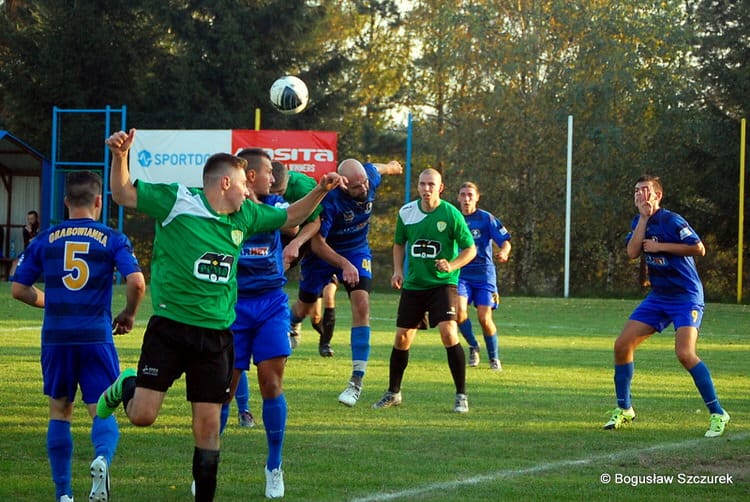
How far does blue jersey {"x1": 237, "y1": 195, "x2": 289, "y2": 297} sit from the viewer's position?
7.30 metres

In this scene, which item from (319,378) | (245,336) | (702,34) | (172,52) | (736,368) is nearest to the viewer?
(245,336)

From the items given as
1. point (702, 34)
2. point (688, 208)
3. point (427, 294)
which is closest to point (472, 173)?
point (688, 208)

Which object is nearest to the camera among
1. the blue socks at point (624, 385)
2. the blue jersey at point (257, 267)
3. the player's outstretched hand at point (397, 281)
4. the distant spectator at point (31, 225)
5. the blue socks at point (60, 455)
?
the blue socks at point (60, 455)

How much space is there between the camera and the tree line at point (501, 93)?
3241 centimetres

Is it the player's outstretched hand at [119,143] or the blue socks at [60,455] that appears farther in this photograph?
the blue socks at [60,455]

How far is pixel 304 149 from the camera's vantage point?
26.3 meters

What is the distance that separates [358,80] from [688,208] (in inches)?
627

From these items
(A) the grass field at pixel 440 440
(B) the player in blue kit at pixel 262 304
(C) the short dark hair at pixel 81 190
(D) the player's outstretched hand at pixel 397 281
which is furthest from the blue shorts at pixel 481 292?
(C) the short dark hair at pixel 81 190

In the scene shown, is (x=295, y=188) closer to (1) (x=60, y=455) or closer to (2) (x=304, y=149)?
(1) (x=60, y=455)

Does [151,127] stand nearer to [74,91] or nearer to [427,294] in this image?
[74,91]

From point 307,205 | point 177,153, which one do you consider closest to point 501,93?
point 177,153

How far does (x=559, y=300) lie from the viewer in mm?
27375

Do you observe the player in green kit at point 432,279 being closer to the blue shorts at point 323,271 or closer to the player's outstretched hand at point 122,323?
the blue shorts at point 323,271

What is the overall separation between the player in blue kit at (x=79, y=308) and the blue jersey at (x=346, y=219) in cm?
411
